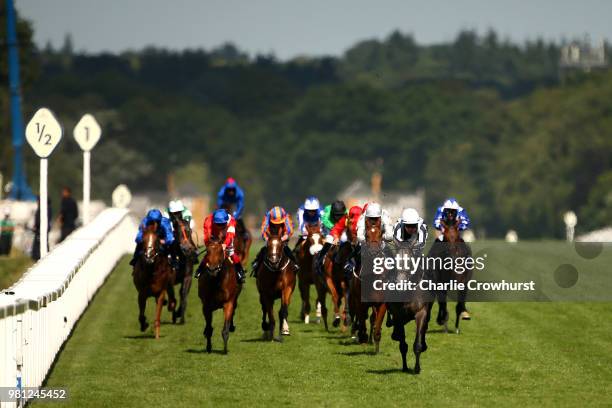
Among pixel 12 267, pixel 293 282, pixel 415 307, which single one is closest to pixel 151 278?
pixel 293 282

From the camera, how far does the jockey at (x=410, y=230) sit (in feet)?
61.9

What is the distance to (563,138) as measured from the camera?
14012cm

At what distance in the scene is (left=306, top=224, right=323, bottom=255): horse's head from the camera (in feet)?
79.8

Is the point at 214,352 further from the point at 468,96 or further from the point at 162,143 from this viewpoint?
the point at 468,96

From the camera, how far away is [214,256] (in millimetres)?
20562

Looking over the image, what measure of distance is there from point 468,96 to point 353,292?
180m

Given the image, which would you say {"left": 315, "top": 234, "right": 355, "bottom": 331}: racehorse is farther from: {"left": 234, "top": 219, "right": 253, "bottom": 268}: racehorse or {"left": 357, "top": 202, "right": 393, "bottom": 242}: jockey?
{"left": 234, "top": 219, "right": 253, "bottom": 268}: racehorse

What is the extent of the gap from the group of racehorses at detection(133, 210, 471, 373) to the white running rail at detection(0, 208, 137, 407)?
1.33m

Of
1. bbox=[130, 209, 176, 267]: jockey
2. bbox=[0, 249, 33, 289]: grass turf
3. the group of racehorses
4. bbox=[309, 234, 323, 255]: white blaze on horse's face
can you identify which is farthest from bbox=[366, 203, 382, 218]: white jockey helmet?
bbox=[0, 249, 33, 289]: grass turf

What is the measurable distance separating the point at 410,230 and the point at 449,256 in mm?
3929

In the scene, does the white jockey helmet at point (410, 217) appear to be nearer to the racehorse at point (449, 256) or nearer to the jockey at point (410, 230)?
the jockey at point (410, 230)

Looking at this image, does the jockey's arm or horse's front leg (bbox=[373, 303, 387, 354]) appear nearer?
horse's front leg (bbox=[373, 303, 387, 354])

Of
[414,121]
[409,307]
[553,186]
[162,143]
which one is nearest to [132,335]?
[409,307]

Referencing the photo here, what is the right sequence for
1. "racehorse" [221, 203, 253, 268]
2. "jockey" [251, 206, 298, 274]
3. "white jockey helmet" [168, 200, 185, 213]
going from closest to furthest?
"jockey" [251, 206, 298, 274], "white jockey helmet" [168, 200, 185, 213], "racehorse" [221, 203, 253, 268]
